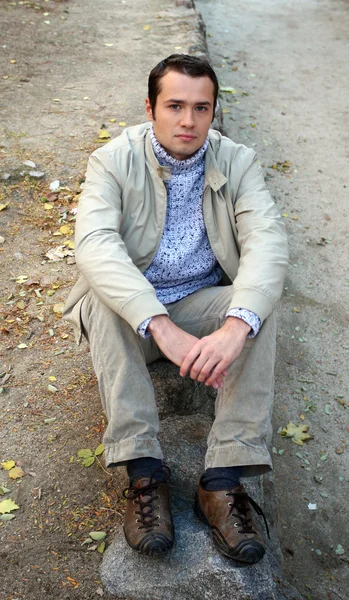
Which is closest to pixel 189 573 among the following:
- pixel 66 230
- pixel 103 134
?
pixel 66 230

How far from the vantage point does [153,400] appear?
268 centimetres

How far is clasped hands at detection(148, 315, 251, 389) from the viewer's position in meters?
2.56

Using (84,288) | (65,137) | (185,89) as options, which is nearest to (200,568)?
(84,288)

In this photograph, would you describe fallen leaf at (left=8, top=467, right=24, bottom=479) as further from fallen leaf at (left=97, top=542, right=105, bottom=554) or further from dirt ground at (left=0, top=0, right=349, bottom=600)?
fallen leaf at (left=97, top=542, right=105, bottom=554)

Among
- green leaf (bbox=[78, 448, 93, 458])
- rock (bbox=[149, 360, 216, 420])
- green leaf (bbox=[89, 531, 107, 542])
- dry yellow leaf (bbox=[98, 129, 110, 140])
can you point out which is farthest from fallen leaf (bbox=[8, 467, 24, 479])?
dry yellow leaf (bbox=[98, 129, 110, 140])

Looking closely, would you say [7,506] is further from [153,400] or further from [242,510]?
[242,510]

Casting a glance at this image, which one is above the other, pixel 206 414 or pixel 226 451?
pixel 226 451

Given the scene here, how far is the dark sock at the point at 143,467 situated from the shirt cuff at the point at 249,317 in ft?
2.12

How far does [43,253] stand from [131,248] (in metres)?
1.73

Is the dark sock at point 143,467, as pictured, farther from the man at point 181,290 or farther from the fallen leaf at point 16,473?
the fallen leaf at point 16,473

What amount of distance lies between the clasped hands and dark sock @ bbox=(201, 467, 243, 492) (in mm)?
353

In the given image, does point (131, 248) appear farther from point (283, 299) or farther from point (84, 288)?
point (283, 299)

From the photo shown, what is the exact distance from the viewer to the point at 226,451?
265 cm

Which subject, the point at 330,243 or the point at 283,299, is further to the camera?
the point at 330,243
